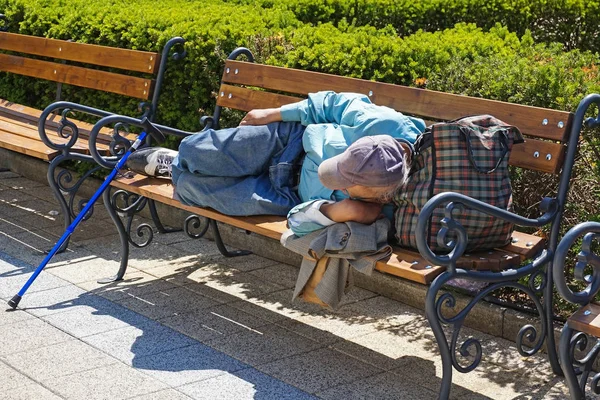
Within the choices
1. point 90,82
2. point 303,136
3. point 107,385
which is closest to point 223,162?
point 303,136

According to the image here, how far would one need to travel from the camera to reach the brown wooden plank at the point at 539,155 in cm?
418

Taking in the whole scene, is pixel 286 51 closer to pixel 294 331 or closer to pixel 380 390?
pixel 294 331

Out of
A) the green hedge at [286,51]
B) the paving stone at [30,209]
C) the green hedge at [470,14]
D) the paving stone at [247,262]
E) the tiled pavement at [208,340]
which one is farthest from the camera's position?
the green hedge at [470,14]

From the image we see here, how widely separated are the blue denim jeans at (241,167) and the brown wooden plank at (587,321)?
5.29 feet

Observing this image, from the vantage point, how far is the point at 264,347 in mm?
4688

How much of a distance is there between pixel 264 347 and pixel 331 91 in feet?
4.18

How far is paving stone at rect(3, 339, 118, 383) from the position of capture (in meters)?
4.34

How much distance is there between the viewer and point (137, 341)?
472 centimetres

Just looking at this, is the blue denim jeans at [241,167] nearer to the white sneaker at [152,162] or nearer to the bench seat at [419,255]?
the bench seat at [419,255]

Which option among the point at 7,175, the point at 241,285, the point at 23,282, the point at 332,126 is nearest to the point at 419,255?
the point at 332,126

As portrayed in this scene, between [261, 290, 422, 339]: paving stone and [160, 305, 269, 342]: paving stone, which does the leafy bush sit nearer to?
[261, 290, 422, 339]: paving stone

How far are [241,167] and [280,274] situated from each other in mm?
1083

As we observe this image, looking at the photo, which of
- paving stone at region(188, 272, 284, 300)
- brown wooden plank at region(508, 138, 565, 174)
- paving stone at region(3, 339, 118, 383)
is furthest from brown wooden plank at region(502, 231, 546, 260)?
paving stone at region(3, 339, 118, 383)

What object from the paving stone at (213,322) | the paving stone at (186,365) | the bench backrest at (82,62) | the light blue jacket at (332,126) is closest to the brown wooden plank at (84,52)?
the bench backrest at (82,62)
